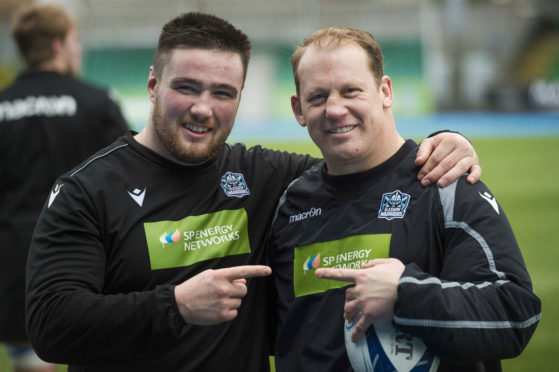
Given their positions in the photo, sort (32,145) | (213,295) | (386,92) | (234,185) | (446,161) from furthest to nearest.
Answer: (32,145) → (234,185) → (386,92) → (446,161) → (213,295)

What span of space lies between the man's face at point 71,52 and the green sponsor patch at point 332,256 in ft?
8.03

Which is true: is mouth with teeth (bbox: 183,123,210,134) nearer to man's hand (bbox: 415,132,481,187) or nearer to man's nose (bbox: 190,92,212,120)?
man's nose (bbox: 190,92,212,120)

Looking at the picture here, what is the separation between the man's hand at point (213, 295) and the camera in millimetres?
2109

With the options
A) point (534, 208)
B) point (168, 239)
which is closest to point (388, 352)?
point (168, 239)

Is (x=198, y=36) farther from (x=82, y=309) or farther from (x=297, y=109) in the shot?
(x=82, y=309)

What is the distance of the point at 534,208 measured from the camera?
9.93m

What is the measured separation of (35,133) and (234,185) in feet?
6.15

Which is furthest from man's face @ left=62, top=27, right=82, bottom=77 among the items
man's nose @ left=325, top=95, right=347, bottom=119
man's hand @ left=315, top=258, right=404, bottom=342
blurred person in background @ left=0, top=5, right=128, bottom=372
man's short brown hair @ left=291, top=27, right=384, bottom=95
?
man's hand @ left=315, top=258, right=404, bottom=342

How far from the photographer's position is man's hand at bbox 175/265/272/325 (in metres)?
2.11

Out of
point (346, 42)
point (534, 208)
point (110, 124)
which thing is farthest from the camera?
Answer: point (534, 208)

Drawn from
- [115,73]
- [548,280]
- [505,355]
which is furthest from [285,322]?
[115,73]

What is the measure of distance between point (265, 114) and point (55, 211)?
27239 mm

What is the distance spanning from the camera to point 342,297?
229 cm

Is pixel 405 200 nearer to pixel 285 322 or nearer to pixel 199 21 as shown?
pixel 285 322
